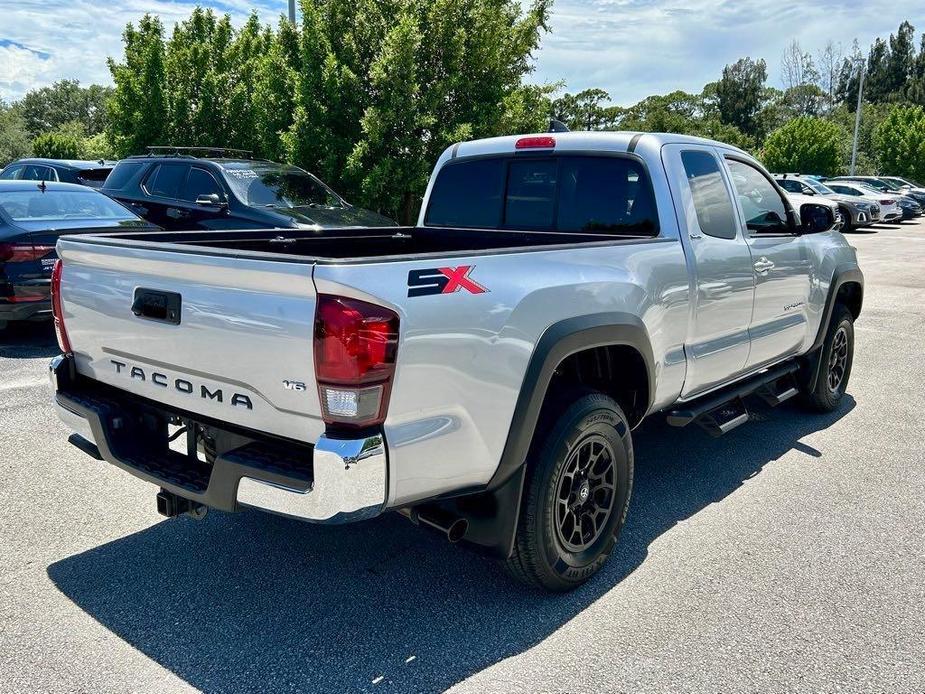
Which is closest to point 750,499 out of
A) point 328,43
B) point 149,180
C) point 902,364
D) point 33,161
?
point 902,364

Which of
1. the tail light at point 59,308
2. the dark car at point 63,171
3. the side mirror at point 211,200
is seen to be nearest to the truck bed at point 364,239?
the tail light at point 59,308

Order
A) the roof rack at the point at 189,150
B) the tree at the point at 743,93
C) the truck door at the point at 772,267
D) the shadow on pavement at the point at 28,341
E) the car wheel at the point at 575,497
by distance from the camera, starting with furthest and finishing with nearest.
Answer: the tree at the point at 743,93
the roof rack at the point at 189,150
the shadow on pavement at the point at 28,341
the truck door at the point at 772,267
the car wheel at the point at 575,497

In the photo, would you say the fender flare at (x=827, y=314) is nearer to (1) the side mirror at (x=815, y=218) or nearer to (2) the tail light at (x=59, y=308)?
(1) the side mirror at (x=815, y=218)

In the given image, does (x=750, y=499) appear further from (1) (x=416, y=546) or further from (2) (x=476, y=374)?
(2) (x=476, y=374)

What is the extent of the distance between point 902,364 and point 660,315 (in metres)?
5.25

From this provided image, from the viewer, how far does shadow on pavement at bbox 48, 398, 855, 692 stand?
2.88 metres

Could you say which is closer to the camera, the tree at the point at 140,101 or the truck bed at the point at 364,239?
the truck bed at the point at 364,239

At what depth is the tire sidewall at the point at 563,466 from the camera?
321 cm

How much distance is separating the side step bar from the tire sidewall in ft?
2.49

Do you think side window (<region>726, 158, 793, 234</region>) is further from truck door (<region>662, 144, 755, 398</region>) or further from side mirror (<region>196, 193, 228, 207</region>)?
side mirror (<region>196, 193, 228, 207</region>)

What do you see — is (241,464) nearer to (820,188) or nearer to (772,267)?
(772,267)

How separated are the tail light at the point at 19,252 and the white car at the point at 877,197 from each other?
26.2 m

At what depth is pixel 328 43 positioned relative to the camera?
46.6ft

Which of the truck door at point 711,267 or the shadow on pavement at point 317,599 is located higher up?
the truck door at point 711,267
